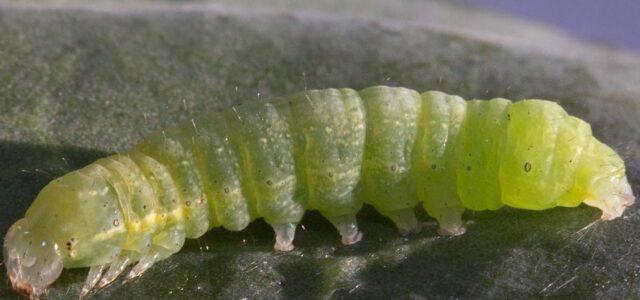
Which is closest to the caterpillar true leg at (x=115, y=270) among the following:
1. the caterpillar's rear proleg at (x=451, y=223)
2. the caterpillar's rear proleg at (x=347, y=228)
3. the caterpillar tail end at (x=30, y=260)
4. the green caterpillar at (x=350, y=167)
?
the green caterpillar at (x=350, y=167)

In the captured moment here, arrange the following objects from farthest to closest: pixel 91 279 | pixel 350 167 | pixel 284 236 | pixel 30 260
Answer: pixel 350 167 < pixel 284 236 < pixel 91 279 < pixel 30 260

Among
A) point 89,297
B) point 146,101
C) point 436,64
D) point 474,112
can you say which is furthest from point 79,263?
point 436,64

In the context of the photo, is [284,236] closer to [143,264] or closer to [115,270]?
[143,264]

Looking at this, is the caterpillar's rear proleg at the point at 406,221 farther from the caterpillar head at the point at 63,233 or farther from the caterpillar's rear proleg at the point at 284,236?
the caterpillar head at the point at 63,233

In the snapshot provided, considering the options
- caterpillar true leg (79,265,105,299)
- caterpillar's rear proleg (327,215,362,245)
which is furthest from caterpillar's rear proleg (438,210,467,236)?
caterpillar true leg (79,265,105,299)

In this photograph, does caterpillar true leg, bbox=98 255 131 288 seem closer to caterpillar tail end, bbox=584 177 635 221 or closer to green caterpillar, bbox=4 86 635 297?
green caterpillar, bbox=4 86 635 297

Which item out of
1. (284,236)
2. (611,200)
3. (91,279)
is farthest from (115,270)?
(611,200)
